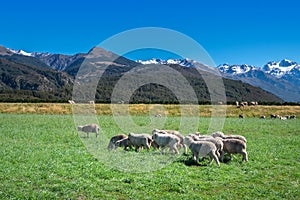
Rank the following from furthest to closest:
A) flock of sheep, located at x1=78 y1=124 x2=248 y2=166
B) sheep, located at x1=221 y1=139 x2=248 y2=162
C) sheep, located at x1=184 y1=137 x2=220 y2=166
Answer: sheep, located at x1=221 y1=139 x2=248 y2=162, flock of sheep, located at x1=78 y1=124 x2=248 y2=166, sheep, located at x1=184 y1=137 x2=220 y2=166

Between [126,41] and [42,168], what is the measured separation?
11.0 m

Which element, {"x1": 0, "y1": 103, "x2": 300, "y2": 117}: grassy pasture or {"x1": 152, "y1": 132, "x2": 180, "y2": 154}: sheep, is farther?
{"x1": 0, "y1": 103, "x2": 300, "y2": 117}: grassy pasture

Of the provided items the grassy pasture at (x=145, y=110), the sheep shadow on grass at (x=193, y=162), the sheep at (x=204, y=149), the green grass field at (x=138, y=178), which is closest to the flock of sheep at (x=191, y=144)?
the sheep at (x=204, y=149)

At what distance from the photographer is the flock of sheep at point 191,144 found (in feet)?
57.9

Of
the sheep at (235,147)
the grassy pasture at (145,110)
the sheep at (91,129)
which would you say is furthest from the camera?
the grassy pasture at (145,110)

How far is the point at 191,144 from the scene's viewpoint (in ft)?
59.5

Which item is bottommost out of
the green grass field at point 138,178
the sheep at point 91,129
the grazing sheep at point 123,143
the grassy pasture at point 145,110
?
the green grass field at point 138,178

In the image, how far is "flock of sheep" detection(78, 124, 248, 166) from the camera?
17641 mm

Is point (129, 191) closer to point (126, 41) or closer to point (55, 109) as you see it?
point (126, 41)

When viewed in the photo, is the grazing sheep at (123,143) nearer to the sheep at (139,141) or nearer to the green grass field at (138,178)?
the sheep at (139,141)

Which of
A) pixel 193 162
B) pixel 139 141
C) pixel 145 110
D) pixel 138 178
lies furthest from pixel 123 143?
pixel 145 110

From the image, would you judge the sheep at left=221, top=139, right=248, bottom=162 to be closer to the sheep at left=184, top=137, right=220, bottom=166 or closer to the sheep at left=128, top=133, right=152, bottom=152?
the sheep at left=184, top=137, right=220, bottom=166

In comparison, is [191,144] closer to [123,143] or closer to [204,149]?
[204,149]

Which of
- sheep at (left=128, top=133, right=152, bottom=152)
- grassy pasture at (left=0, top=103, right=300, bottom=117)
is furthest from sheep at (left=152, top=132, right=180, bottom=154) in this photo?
grassy pasture at (left=0, top=103, right=300, bottom=117)
